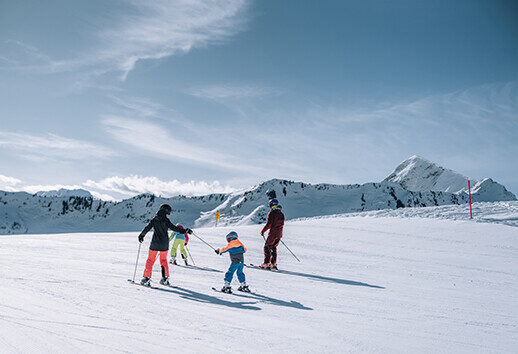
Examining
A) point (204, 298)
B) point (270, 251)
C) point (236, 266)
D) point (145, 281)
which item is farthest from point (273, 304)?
point (270, 251)

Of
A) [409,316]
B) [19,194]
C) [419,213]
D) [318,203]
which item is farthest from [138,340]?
[19,194]

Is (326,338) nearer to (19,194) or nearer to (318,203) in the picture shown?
(318,203)

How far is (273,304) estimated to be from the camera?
230 inches

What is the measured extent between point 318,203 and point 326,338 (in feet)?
159

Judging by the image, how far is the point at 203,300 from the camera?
233 inches

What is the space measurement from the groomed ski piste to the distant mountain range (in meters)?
34.1

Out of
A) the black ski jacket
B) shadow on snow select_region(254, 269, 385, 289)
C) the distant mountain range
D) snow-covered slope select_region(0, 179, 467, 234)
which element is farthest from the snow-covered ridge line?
snow-covered slope select_region(0, 179, 467, 234)

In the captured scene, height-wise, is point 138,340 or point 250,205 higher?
point 250,205

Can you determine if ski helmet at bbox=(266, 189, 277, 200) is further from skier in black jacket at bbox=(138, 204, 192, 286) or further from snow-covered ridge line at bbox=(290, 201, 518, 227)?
skier in black jacket at bbox=(138, 204, 192, 286)

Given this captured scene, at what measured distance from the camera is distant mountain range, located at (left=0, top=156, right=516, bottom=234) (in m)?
49.0

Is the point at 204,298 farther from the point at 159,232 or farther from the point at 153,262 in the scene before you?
the point at 159,232

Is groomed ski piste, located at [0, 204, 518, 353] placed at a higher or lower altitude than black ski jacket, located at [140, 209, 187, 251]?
lower

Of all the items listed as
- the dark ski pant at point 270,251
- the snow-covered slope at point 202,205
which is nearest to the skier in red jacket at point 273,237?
the dark ski pant at point 270,251

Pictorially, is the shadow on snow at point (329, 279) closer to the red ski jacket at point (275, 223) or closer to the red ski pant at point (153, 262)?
the red ski jacket at point (275, 223)
